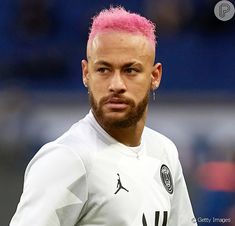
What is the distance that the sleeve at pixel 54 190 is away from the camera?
1294 millimetres

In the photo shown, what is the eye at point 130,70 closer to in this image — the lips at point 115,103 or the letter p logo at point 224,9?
the lips at point 115,103

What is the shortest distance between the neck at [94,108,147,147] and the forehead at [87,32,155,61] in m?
0.17

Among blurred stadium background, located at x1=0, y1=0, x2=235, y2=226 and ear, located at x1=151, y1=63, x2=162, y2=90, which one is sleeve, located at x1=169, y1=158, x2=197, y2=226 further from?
blurred stadium background, located at x1=0, y1=0, x2=235, y2=226

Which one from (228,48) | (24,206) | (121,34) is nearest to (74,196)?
(24,206)

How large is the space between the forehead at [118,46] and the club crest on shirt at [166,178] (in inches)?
12.4

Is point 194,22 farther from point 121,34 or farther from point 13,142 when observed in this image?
point 121,34

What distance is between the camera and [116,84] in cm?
141

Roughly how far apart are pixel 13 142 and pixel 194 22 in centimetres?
87

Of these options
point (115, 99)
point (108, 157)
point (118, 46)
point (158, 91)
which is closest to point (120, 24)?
point (118, 46)

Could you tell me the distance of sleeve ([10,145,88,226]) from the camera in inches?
50.9

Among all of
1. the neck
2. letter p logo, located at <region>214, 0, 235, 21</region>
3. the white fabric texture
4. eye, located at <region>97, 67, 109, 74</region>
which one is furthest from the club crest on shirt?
letter p logo, located at <region>214, 0, 235, 21</region>

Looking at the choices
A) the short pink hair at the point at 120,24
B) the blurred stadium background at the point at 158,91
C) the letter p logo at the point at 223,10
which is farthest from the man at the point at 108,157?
the letter p logo at the point at 223,10

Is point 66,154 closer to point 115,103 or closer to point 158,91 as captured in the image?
point 115,103

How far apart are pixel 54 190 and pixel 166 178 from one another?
0.39 m
